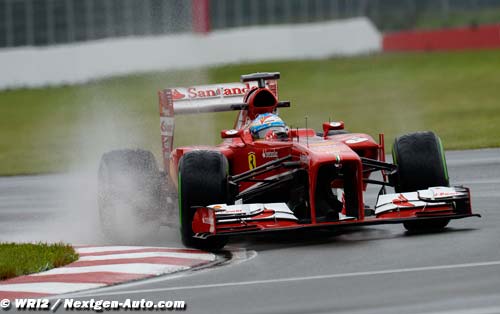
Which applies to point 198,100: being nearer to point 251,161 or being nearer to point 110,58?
point 251,161

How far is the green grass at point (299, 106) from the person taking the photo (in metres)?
28.0

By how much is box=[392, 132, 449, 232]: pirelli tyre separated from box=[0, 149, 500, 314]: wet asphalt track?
0.93 feet

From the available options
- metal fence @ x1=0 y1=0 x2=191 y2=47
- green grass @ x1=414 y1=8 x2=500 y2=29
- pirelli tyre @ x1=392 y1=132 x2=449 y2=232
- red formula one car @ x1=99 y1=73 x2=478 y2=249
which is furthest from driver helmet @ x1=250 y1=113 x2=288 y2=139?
green grass @ x1=414 y1=8 x2=500 y2=29

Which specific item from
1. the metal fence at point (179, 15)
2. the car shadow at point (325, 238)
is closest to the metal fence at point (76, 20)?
the metal fence at point (179, 15)

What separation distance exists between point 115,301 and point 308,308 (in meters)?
1.55

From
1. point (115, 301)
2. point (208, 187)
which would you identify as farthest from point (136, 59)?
point (115, 301)

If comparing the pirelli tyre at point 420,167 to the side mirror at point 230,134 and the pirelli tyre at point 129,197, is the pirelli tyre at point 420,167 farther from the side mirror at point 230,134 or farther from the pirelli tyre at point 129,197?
the pirelli tyre at point 129,197

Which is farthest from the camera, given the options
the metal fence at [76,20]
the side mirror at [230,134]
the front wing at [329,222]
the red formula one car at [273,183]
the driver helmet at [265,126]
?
the metal fence at [76,20]

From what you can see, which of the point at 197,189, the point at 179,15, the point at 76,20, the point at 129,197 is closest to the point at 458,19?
the point at 179,15

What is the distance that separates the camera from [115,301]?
969 centimetres

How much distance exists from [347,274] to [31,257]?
3097 mm

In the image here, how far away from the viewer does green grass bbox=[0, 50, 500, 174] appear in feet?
91.8

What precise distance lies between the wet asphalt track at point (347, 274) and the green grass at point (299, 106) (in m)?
11.0

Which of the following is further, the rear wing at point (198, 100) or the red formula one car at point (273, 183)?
the rear wing at point (198, 100)
